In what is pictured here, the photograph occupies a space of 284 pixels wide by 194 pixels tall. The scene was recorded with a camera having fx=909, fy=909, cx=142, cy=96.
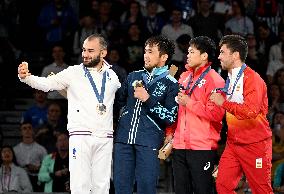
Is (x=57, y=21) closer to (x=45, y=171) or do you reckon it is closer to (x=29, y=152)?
(x=29, y=152)

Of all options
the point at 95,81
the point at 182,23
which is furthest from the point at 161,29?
the point at 95,81

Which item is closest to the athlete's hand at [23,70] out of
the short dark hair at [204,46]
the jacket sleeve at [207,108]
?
the jacket sleeve at [207,108]

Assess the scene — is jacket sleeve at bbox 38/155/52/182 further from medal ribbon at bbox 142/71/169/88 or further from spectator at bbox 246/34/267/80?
spectator at bbox 246/34/267/80

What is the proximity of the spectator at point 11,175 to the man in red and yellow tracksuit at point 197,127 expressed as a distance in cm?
414

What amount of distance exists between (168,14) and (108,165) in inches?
297

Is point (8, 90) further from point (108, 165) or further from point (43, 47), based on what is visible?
point (108, 165)

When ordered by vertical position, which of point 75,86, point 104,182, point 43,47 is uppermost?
point 43,47

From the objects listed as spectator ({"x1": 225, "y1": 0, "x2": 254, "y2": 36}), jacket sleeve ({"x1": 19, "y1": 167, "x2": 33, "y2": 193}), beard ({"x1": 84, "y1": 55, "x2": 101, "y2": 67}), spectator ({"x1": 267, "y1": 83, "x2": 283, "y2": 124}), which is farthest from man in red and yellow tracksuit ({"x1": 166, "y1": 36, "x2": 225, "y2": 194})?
spectator ({"x1": 225, "y1": 0, "x2": 254, "y2": 36})

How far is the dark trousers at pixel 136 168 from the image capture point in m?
9.10

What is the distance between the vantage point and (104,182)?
9.09 metres

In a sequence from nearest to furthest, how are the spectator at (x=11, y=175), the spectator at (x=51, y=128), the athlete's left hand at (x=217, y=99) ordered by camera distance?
the athlete's left hand at (x=217, y=99)
the spectator at (x=11, y=175)
the spectator at (x=51, y=128)

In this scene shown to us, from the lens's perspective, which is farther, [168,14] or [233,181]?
[168,14]

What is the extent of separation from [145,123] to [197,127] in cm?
52

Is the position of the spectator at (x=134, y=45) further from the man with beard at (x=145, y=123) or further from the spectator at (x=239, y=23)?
the man with beard at (x=145, y=123)
